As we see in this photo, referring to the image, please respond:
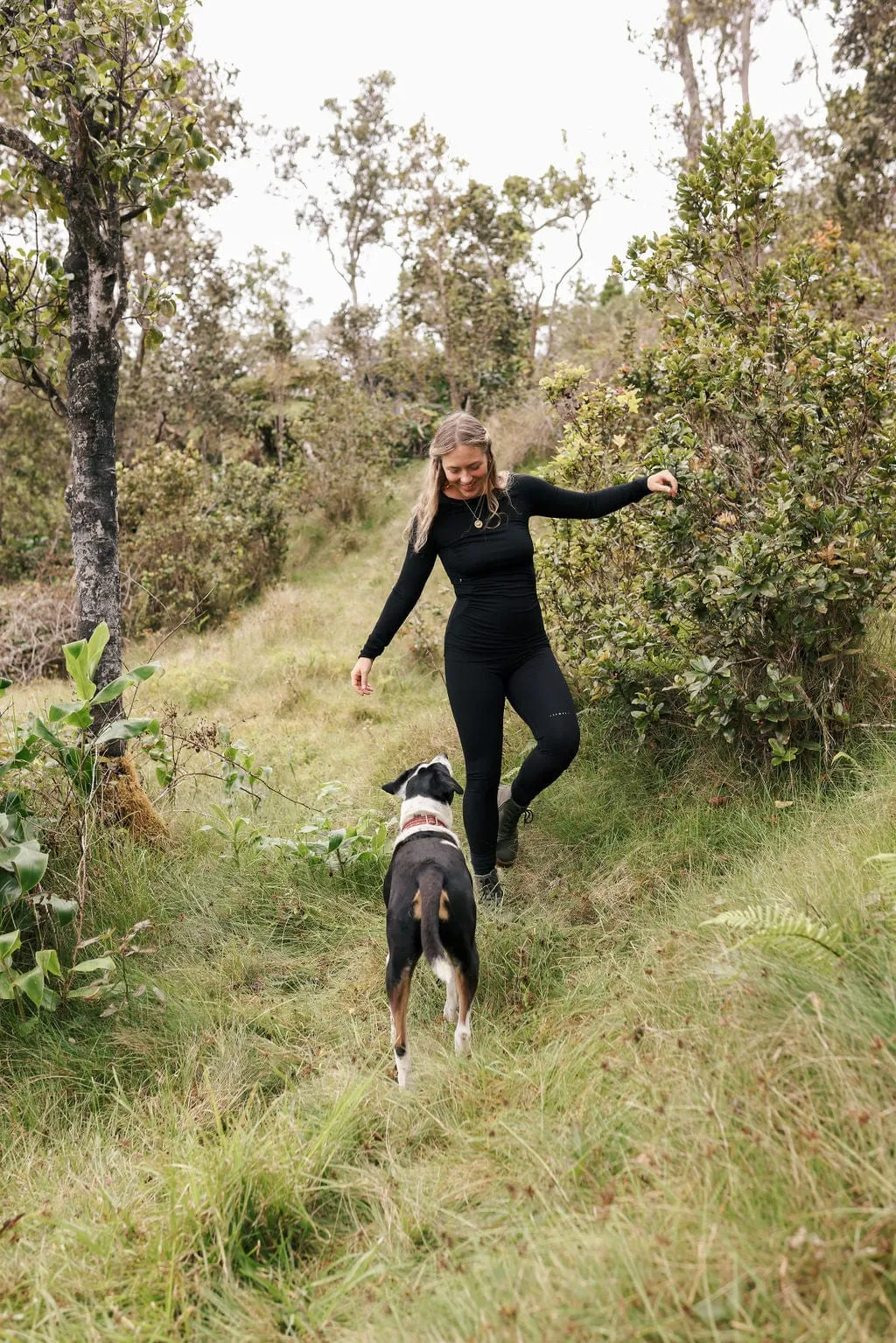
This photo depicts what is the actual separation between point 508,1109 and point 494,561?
2.17 metres

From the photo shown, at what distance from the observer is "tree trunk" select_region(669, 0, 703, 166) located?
1481 centimetres

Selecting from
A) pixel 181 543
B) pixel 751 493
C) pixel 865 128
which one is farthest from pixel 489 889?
pixel 865 128

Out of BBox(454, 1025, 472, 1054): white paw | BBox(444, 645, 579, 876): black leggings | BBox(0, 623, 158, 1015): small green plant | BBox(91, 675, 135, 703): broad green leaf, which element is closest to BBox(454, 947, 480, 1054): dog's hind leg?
BBox(454, 1025, 472, 1054): white paw

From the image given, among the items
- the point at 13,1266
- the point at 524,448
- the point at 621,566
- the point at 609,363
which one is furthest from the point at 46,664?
the point at 13,1266

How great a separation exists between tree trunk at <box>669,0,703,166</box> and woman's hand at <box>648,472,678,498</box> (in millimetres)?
13778

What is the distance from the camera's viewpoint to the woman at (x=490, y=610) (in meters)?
3.69

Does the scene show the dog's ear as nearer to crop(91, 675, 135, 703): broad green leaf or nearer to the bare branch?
crop(91, 675, 135, 703): broad green leaf

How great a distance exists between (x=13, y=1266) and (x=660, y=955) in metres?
1.99

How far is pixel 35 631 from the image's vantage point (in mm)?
10289

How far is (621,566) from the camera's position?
5.41 metres

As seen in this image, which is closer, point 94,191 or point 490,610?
point 490,610

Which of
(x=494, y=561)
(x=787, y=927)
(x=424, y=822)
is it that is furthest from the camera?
(x=494, y=561)

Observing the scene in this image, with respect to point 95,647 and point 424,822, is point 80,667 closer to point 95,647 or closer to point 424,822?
point 95,647

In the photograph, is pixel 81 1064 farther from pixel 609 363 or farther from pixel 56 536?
pixel 56 536
